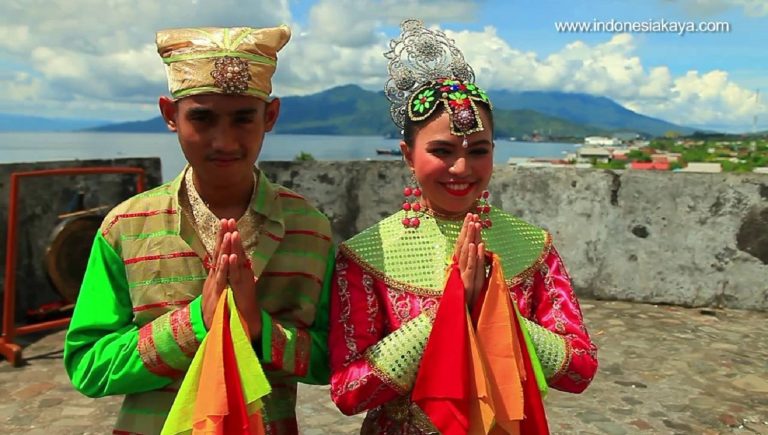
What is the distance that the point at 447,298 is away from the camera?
2.03 metres

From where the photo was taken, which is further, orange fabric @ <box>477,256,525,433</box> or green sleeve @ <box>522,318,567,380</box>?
green sleeve @ <box>522,318,567,380</box>

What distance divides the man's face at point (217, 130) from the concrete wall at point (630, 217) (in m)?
6.12

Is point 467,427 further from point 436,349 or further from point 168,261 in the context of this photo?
point 168,261

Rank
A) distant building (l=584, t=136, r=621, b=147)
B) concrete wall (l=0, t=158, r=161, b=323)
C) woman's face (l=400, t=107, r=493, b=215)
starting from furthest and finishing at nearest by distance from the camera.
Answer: distant building (l=584, t=136, r=621, b=147)
concrete wall (l=0, t=158, r=161, b=323)
woman's face (l=400, t=107, r=493, b=215)

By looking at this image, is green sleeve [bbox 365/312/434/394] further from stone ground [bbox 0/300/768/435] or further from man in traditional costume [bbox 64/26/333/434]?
stone ground [bbox 0/300/768/435]

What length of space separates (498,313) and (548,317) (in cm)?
36

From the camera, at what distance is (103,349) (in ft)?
6.71

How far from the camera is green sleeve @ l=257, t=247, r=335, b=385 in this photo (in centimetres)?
203

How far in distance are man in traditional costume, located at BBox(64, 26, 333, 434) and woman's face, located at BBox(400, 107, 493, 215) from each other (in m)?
0.42

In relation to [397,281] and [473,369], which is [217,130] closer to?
[397,281]

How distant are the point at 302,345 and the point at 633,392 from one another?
390cm

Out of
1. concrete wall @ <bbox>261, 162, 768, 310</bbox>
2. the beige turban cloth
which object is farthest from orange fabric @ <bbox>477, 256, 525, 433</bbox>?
concrete wall @ <bbox>261, 162, 768, 310</bbox>

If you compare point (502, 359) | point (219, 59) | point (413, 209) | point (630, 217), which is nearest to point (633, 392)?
point (630, 217)

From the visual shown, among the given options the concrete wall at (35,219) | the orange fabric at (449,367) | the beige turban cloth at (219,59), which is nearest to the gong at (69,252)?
the concrete wall at (35,219)
